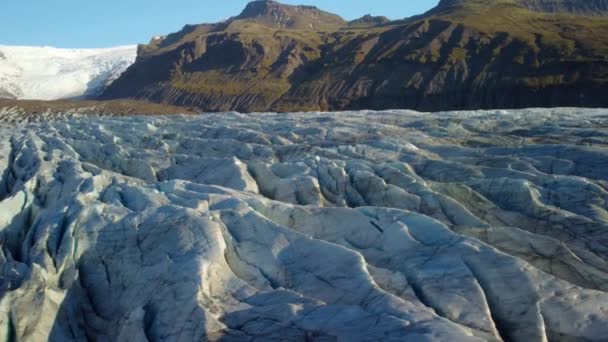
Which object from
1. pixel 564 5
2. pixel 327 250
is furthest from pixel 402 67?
pixel 564 5

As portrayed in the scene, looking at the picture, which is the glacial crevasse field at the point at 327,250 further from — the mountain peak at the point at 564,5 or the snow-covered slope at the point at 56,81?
the snow-covered slope at the point at 56,81

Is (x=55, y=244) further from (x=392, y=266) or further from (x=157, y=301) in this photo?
(x=392, y=266)

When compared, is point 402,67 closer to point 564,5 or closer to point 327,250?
point 327,250

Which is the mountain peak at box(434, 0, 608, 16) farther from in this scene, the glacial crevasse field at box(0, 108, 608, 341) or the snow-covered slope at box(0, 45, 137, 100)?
the glacial crevasse field at box(0, 108, 608, 341)

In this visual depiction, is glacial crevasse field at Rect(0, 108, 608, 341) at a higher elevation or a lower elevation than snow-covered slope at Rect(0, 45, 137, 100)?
lower

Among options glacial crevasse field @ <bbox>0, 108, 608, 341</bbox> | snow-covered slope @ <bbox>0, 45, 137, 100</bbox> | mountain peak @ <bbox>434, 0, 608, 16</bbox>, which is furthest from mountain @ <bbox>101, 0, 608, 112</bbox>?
glacial crevasse field @ <bbox>0, 108, 608, 341</bbox>

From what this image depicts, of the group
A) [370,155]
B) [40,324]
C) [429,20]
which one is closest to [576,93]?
[429,20]
